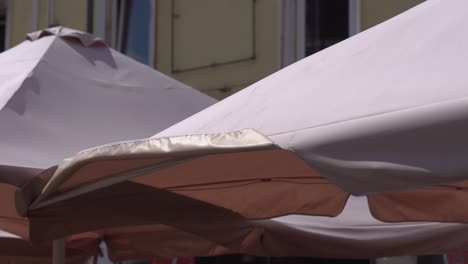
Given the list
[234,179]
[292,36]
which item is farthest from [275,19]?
[234,179]

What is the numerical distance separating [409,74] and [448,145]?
1.69 ft

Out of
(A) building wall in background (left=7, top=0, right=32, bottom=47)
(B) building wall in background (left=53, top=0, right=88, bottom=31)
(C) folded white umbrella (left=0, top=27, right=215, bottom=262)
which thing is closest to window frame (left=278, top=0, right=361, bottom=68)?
(C) folded white umbrella (left=0, top=27, right=215, bottom=262)

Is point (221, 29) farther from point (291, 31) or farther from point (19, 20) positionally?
point (19, 20)

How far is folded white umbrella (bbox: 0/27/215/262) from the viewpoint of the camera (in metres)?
4.63

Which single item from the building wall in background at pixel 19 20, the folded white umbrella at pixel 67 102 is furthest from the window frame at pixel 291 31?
the building wall in background at pixel 19 20

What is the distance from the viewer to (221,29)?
8.84 meters

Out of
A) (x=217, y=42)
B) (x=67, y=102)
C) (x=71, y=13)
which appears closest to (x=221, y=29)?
(x=217, y=42)

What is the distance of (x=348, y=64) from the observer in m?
3.32

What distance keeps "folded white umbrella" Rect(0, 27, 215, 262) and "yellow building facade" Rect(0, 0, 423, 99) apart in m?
2.39

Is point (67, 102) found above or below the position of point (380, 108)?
above

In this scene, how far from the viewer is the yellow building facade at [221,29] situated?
8.16 meters

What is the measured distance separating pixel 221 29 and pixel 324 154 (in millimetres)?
6249

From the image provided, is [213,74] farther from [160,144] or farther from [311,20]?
[160,144]

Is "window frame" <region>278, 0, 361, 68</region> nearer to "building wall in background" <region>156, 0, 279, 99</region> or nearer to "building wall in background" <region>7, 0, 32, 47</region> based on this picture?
"building wall in background" <region>156, 0, 279, 99</region>
